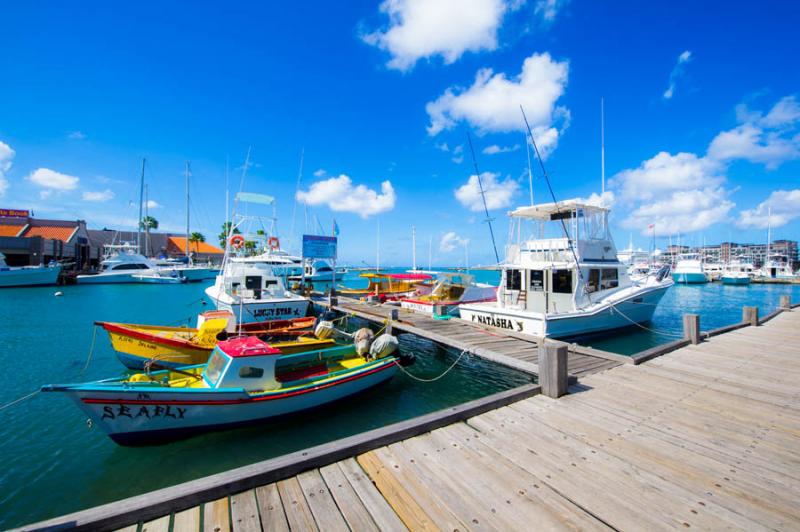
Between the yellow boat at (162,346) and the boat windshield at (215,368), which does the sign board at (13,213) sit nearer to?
the yellow boat at (162,346)

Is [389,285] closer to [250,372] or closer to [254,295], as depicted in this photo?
[254,295]

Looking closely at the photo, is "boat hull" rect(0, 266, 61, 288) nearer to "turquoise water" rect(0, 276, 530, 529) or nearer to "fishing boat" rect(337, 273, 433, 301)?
"turquoise water" rect(0, 276, 530, 529)

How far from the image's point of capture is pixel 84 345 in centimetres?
1568

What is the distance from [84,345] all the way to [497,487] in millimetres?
20565

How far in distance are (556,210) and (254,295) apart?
54.7 feet

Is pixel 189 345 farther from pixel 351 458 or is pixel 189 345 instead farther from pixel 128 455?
pixel 351 458

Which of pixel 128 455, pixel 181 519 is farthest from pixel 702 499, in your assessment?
pixel 128 455

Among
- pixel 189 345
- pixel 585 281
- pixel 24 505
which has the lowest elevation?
pixel 24 505

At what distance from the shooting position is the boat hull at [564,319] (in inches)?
506

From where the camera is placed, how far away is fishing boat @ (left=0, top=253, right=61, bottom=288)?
133ft

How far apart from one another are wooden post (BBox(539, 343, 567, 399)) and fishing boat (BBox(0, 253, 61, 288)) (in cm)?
6144

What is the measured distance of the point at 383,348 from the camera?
34.7ft

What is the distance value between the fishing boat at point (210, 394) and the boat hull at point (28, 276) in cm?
5317

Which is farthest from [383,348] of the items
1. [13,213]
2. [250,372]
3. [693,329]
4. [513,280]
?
[13,213]
